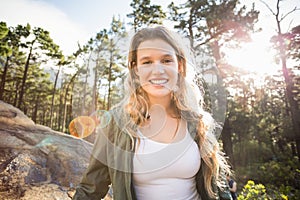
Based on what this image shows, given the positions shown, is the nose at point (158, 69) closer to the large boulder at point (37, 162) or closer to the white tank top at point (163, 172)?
the white tank top at point (163, 172)

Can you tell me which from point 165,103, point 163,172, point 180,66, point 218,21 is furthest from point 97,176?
point 218,21

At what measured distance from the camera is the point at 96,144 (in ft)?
4.40

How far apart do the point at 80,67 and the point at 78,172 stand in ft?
68.3

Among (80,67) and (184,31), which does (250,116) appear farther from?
(80,67)

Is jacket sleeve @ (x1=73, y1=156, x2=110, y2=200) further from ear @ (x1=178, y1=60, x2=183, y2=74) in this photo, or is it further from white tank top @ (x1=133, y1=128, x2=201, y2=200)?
ear @ (x1=178, y1=60, x2=183, y2=74)

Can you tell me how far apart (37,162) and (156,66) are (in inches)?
101

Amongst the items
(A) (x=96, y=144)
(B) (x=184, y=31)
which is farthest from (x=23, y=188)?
(B) (x=184, y=31)

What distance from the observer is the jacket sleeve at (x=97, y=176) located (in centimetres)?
122

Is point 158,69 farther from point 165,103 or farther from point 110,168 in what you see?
point 110,168

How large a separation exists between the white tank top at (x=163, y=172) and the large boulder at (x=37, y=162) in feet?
5.82

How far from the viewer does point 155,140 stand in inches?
57.7

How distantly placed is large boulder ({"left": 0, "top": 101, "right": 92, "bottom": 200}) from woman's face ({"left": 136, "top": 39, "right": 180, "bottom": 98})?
1.98 meters

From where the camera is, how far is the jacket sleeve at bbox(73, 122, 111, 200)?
1224 mm

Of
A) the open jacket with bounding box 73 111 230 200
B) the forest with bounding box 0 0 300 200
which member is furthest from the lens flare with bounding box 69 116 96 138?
the open jacket with bounding box 73 111 230 200
